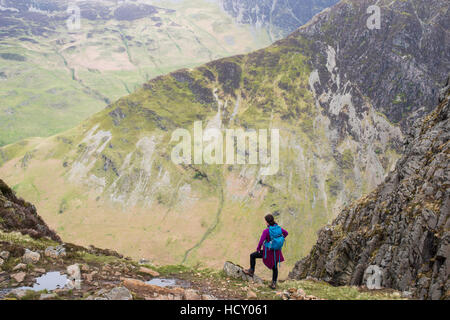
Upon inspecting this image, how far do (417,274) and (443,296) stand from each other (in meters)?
6.87

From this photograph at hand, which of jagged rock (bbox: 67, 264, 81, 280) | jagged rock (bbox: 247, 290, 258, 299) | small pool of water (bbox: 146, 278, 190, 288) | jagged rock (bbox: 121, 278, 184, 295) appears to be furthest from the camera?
small pool of water (bbox: 146, 278, 190, 288)

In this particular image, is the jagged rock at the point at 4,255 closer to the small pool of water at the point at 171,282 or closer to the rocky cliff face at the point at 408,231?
the small pool of water at the point at 171,282

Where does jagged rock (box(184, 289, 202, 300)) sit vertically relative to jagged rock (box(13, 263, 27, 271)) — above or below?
below

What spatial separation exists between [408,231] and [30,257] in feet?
101

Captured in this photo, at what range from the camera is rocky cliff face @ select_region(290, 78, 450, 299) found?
919 inches

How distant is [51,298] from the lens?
13914 mm

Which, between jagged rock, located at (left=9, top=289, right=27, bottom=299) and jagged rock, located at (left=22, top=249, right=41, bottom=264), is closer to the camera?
jagged rock, located at (left=9, top=289, right=27, bottom=299)

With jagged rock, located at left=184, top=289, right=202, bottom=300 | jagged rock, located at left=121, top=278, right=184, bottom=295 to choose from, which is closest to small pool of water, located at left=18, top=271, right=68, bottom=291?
jagged rock, located at left=121, top=278, right=184, bottom=295

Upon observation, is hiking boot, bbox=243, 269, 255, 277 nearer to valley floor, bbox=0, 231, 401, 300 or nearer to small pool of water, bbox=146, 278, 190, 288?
valley floor, bbox=0, 231, 401, 300

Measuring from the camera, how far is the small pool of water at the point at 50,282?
15.7 m

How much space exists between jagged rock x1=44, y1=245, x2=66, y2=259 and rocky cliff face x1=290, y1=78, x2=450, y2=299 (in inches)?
977

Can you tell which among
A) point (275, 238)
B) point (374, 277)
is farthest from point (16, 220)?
point (374, 277)
